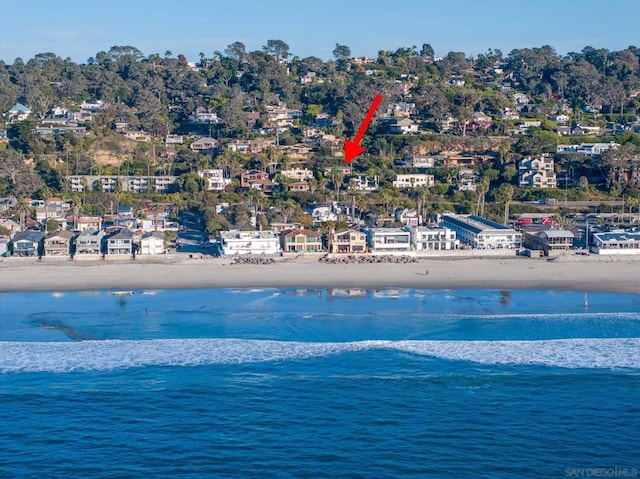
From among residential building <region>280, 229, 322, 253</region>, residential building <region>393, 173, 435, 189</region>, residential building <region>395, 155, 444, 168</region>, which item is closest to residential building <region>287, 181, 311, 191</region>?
residential building <region>393, 173, 435, 189</region>

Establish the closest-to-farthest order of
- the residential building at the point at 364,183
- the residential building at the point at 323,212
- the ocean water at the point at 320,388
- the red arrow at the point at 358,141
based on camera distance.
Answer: the ocean water at the point at 320,388, the residential building at the point at 323,212, the residential building at the point at 364,183, the red arrow at the point at 358,141

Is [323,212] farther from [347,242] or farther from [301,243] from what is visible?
[301,243]

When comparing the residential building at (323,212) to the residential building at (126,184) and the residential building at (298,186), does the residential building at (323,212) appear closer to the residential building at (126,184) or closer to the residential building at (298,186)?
the residential building at (298,186)

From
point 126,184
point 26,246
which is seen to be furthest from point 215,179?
point 26,246

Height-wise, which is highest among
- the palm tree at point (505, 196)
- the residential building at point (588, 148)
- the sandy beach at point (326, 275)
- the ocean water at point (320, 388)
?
the residential building at point (588, 148)

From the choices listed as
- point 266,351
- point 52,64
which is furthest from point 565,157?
point 52,64

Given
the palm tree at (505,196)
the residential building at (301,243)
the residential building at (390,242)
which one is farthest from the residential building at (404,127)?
the residential building at (301,243)
